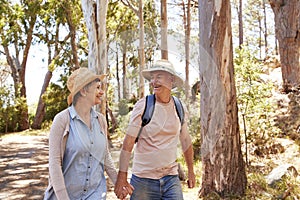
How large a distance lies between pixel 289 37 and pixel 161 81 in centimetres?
918

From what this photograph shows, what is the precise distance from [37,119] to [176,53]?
19655 millimetres

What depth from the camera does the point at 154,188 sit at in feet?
7.88

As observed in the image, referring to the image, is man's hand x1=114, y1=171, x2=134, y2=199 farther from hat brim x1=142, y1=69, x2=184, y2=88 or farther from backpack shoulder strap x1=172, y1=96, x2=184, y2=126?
hat brim x1=142, y1=69, x2=184, y2=88

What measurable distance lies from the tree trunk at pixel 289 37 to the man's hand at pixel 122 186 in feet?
30.1

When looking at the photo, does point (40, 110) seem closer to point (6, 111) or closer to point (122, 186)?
point (6, 111)

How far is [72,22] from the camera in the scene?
15453 mm

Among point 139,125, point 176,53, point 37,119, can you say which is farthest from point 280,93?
point 37,119

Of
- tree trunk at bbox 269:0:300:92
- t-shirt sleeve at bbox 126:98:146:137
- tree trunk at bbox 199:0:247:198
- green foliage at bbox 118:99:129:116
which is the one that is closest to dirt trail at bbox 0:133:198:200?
tree trunk at bbox 199:0:247:198

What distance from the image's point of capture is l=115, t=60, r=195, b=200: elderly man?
91.3 inches

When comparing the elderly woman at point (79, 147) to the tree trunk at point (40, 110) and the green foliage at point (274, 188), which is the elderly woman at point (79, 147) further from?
the tree trunk at point (40, 110)

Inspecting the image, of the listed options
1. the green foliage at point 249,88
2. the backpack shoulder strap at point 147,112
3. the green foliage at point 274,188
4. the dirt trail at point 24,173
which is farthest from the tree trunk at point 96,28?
the backpack shoulder strap at point 147,112

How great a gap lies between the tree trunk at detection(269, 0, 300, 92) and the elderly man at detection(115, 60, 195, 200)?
8.99 meters

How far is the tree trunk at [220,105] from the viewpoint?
16.5 ft

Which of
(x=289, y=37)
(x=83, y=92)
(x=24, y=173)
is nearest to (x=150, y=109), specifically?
(x=83, y=92)
